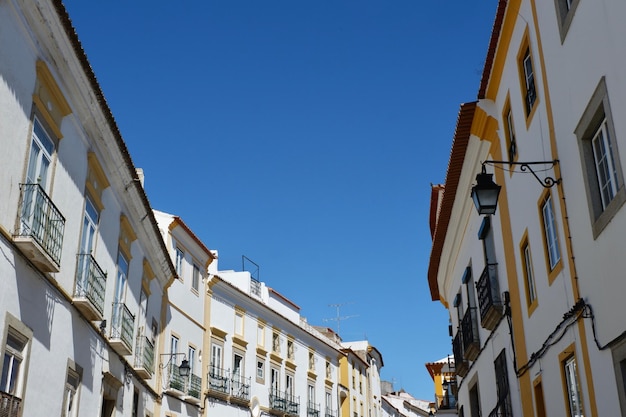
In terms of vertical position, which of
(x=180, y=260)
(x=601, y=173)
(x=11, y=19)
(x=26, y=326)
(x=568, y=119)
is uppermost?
(x=180, y=260)

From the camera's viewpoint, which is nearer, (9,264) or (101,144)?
(9,264)

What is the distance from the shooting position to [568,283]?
9.48m

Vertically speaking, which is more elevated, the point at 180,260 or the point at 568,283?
the point at 180,260

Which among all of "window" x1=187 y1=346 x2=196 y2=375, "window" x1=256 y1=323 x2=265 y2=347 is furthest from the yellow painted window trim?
"window" x1=256 y1=323 x2=265 y2=347

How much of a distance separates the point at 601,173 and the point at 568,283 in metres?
1.69

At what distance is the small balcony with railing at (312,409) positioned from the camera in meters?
38.3

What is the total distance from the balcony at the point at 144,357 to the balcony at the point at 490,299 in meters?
7.91

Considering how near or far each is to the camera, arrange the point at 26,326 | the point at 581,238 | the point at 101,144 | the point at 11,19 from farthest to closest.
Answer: the point at 101,144
the point at 26,326
the point at 11,19
the point at 581,238

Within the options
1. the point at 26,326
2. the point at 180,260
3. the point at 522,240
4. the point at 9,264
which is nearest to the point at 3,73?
the point at 9,264

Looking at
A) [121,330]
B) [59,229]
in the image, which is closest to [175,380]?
[121,330]

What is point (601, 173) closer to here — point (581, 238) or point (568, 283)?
point (581, 238)

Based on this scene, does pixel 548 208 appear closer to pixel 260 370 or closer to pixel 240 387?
pixel 240 387

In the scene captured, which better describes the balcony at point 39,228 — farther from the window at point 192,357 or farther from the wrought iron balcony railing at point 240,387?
the wrought iron balcony railing at point 240,387

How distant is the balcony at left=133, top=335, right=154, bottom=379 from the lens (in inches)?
690
